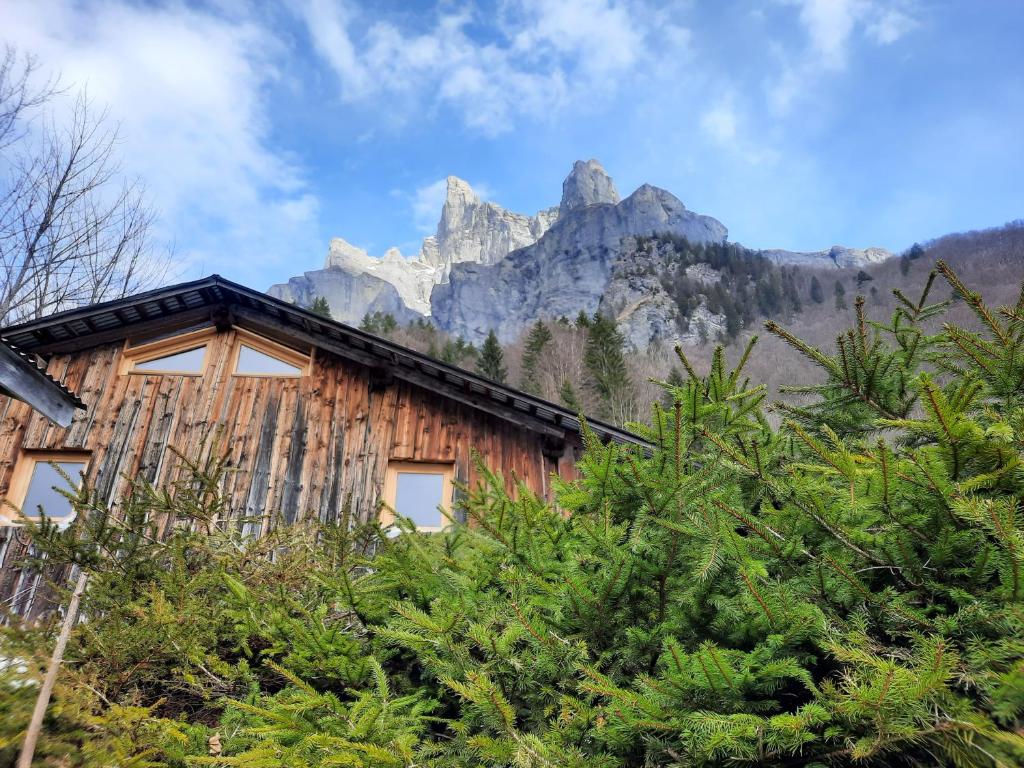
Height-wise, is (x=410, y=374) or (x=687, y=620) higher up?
(x=410, y=374)

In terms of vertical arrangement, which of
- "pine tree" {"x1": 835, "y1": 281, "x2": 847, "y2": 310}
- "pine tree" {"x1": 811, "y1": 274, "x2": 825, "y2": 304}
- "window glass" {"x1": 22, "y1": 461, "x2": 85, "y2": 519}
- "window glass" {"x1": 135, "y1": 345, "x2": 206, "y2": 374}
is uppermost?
"pine tree" {"x1": 811, "y1": 274, "x2": 825, "y2": 304}

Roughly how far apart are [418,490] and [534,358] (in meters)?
31.3

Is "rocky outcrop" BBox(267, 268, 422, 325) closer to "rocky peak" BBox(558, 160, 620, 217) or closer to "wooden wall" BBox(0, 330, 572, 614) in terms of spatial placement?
"rocky peak" BBox(558, 160, 620, 217)

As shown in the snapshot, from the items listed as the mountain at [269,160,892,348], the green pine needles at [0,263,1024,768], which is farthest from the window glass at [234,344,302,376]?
the mountain at [269,160,892,348]

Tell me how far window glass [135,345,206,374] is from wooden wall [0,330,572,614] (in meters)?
0.21

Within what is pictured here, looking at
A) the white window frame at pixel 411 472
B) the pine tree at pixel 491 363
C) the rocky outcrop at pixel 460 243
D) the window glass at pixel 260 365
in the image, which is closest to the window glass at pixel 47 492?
the window glass at pixel 260 365

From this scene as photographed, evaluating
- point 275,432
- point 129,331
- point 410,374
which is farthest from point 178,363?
point 410,374

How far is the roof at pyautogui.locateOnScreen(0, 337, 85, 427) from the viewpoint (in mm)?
4657

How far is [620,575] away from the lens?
2158 millimetres

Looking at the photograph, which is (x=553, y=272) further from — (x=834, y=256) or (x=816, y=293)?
(x=834, y=256)

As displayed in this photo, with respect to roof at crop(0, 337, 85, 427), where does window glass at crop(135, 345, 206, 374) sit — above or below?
above

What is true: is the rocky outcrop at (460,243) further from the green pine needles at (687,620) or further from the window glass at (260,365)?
the green pine needles at (687,620)

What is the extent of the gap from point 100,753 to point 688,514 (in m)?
2.26

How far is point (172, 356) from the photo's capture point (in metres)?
9.83
